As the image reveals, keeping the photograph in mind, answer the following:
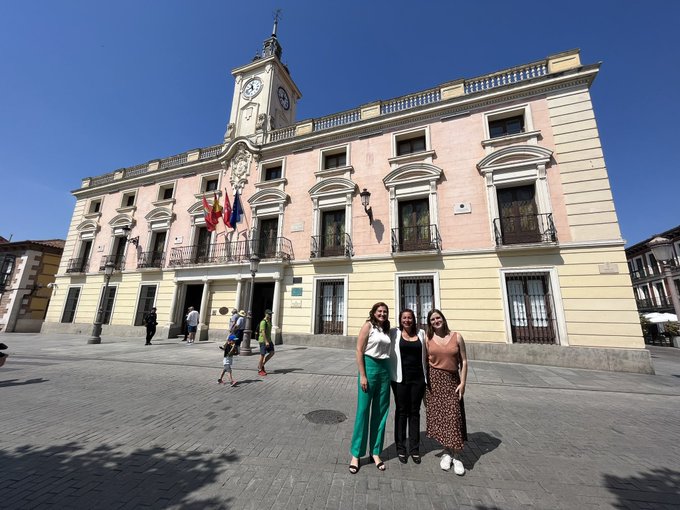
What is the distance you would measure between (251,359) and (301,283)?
5.24 metres

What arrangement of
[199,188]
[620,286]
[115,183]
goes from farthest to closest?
[115,183] → [199,188] → [620,286]

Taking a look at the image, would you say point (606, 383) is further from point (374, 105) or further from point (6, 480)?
point (374, 105)

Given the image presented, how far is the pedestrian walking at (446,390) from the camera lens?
3.26 m

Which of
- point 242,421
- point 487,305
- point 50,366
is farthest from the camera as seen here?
point 487,305

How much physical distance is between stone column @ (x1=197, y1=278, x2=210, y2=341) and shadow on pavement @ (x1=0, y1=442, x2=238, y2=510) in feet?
40.7

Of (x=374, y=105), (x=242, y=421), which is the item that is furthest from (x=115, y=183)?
(x=242, y=421)

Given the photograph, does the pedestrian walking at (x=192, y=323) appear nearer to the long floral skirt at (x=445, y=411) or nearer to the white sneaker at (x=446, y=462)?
the long floral skirt at (x=445, y=411)

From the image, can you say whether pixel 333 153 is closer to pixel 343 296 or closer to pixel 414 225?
pixel 414 225

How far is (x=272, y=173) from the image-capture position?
17922 millimetres

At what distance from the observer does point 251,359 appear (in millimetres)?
10109

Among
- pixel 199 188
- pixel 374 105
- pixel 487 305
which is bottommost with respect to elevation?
pixel 487 305

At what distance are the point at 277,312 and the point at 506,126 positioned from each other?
46.6ft

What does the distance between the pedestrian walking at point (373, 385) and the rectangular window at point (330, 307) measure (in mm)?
10304

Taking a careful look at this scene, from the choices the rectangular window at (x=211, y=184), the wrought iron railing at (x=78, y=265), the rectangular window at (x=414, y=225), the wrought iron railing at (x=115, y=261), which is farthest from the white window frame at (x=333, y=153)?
the wrought iron railing at (x=78, y=265)
